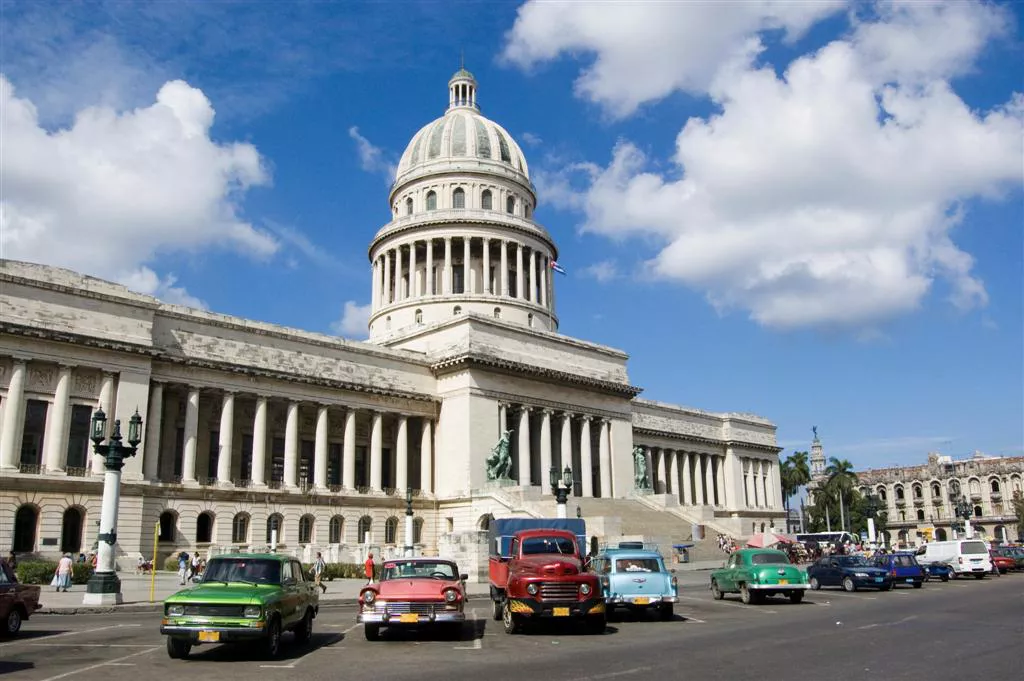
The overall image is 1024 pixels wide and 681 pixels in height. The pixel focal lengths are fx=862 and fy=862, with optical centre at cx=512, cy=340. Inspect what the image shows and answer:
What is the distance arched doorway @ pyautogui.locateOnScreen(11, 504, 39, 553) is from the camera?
1537 inches

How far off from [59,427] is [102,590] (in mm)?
17935

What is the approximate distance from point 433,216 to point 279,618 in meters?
60.5

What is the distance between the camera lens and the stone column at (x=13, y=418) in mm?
38972

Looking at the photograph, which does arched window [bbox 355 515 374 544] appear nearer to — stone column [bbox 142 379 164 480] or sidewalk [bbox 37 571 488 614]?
sidewalk [bbox 37 571 488 614]

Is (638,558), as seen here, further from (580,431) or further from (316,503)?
(580,431)

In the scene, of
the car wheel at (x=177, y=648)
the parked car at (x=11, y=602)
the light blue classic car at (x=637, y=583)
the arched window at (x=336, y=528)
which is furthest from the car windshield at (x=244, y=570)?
the arched window at (x=336, y=528)

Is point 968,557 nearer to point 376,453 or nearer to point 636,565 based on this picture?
point 636,565

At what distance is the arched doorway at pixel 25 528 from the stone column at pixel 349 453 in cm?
1712

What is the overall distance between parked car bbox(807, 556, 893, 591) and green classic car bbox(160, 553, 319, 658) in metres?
23.3

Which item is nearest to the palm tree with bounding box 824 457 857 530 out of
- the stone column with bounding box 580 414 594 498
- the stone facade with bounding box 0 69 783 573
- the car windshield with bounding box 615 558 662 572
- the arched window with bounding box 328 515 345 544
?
the stone facade with bounding box 0 69 783 573

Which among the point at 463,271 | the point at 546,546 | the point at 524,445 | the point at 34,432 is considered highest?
the point at 463,271

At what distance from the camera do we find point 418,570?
18578 millimetres

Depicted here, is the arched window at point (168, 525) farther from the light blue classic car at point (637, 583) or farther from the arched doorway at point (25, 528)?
the light blue classic car at point (637, 583)

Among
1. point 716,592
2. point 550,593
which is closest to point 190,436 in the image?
point 716,592
